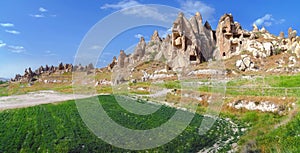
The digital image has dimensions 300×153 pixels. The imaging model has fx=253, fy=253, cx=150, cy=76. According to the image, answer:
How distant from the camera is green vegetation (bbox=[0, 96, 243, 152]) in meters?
12.9

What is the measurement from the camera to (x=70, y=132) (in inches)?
585

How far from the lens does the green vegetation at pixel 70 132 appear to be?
12883 mm

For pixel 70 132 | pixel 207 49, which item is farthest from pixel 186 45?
pixel 70 132

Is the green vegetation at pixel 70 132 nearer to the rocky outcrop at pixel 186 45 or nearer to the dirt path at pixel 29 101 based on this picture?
the dirt path at pixel 29 101

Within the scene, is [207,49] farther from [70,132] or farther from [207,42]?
[70,132]

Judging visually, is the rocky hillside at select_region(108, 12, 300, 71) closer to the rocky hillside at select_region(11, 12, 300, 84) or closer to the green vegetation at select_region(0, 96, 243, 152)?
the rocky hillside at select_region(11, 12, 300, 84)

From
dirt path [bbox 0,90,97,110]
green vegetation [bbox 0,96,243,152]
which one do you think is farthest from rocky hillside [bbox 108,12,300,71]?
green vegetation [bbox 0,96,243,152]

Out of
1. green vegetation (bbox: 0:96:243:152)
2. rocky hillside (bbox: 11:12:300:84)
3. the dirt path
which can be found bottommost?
green vegetation (bbox: 0:96:243:152)

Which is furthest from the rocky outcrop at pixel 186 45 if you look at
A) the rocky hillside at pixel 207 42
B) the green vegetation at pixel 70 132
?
the green vegetation at pixel 70 132

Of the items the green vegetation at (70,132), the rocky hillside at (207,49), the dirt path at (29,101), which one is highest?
the rocky hillside at (207,49)

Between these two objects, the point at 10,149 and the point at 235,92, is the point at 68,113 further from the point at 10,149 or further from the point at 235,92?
the point at 235,92

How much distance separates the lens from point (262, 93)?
82.9 ft

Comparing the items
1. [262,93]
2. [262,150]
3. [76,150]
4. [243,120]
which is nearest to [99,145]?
[76,150]

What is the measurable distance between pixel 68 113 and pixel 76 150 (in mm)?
8139
